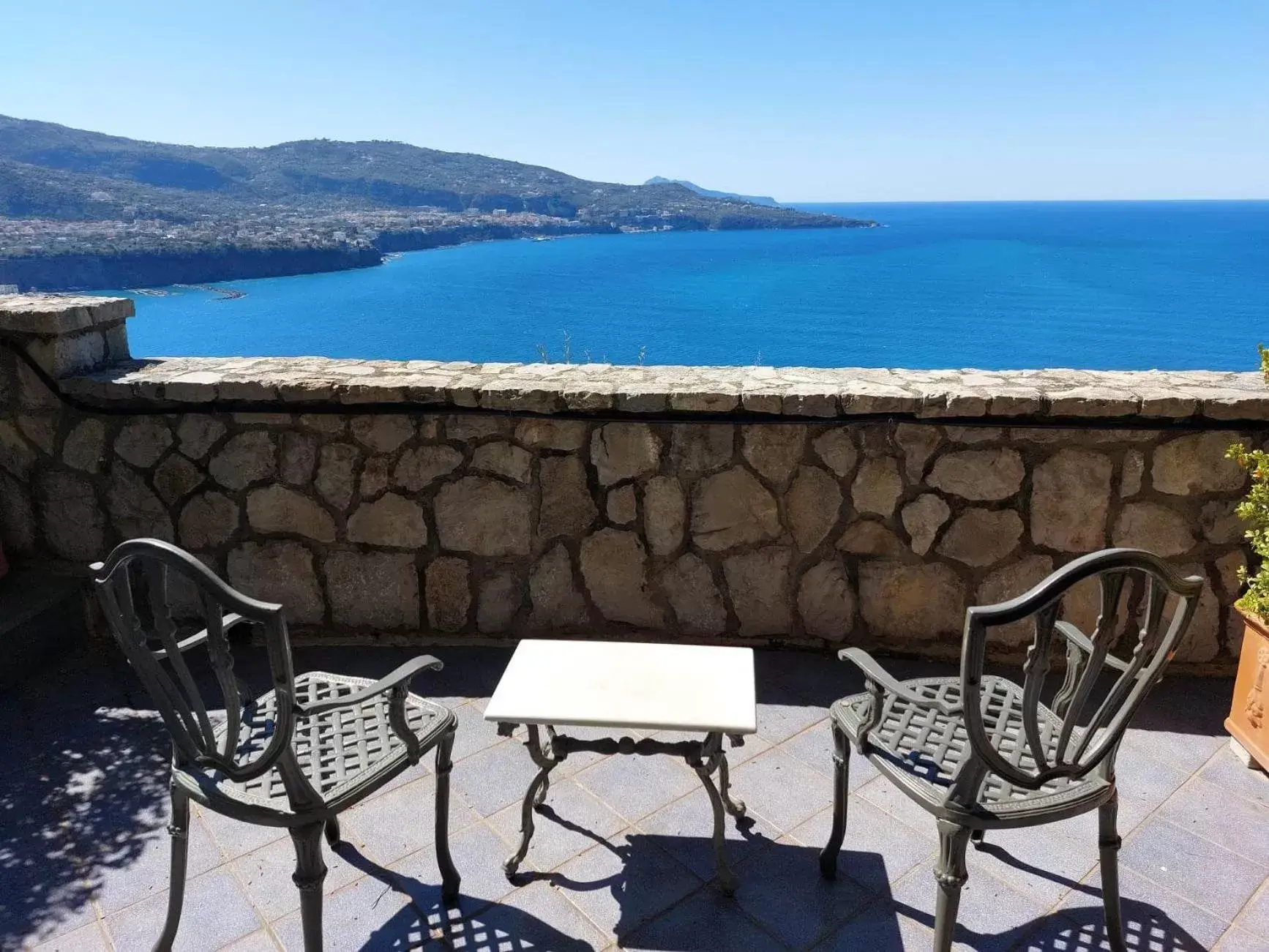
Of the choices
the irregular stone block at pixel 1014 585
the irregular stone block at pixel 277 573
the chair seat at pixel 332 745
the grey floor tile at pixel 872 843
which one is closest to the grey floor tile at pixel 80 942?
the chair seat at pixel 332 745

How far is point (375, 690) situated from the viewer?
174cm

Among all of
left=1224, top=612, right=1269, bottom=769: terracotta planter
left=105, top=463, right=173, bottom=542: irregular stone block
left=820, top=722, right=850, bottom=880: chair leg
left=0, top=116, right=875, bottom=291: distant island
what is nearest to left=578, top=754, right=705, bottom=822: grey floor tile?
left=820, top=722, right=850, bottom=880: chair leg

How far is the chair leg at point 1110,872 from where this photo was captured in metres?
1.78

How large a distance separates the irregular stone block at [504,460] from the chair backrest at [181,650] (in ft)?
5.16

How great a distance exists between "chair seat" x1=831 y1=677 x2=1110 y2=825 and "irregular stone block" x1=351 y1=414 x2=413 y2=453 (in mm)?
1828

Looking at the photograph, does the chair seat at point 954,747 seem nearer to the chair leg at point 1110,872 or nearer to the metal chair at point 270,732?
the chair leg at point 1110,872

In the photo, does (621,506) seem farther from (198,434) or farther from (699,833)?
(198,434)

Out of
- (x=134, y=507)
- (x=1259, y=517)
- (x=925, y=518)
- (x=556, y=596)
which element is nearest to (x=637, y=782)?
(x=556, y=596)

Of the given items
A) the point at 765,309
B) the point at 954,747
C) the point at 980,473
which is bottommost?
the point at 765,309

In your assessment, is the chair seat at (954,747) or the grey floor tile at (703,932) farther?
the grey floor tile at (703,932)

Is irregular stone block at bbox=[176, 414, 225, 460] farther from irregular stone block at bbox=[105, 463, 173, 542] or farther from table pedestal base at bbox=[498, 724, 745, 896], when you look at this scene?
table pedestal base at bbox=[498, 724, 745, 896]

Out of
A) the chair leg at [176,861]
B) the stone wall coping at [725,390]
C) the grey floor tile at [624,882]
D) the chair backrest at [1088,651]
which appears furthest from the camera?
the stone wall coping at [725,390]

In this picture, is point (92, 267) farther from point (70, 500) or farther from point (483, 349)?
point (70, 500)

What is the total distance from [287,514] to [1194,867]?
302cm
